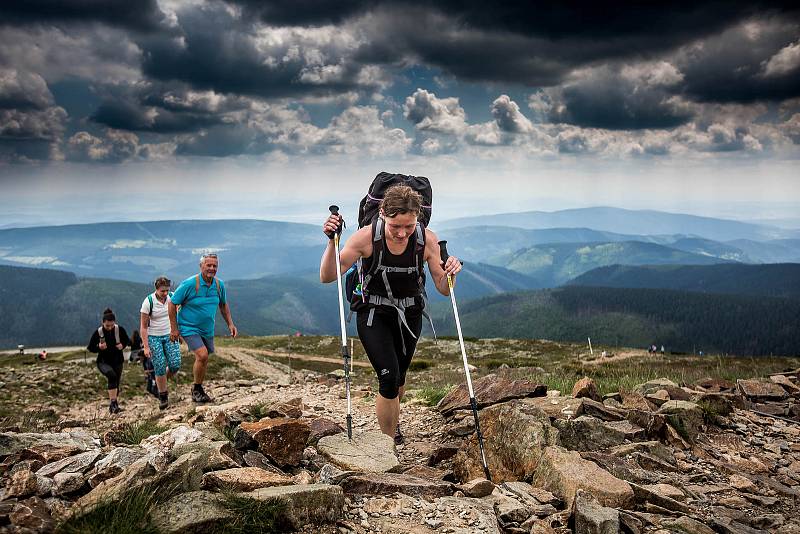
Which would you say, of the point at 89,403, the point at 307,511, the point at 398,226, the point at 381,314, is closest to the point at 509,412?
the point at 381,314

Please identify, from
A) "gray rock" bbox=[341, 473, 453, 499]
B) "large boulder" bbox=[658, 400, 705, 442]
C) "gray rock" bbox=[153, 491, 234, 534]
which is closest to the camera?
"gray rock" bbox=[153, 491, 234, 534]

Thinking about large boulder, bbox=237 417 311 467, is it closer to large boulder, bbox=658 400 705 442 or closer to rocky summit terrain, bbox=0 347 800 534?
rocky summit terrain, bbox=0 347 800 534

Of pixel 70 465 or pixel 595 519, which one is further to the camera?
pixel 70 465

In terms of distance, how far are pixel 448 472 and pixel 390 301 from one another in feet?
7.89

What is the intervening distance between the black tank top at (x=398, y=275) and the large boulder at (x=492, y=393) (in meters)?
3.37

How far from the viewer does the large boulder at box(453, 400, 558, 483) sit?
6.88m

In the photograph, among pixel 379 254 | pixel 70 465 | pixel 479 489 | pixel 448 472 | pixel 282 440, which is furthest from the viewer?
pixel 379 254

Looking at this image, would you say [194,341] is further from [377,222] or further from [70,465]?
[70,465]

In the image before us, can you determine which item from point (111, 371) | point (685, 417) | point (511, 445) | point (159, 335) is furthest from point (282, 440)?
point (111, 371)

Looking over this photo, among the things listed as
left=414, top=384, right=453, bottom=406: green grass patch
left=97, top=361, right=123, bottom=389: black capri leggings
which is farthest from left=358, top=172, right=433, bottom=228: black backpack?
left=97, top=361, right=123, bottom=389: black capri leggings

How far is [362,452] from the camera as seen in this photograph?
22.1 ft

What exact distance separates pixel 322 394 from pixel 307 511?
10.6 m

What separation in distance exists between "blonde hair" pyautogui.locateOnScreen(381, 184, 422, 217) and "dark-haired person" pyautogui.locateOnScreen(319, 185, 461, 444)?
1 cm

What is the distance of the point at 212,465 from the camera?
5.49 m
